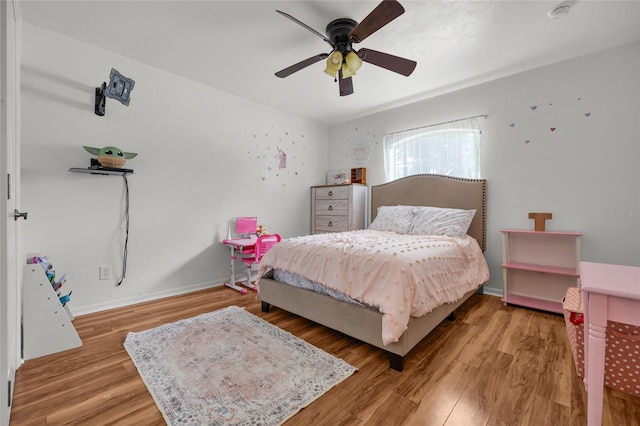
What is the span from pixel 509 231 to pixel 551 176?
28.3 inches

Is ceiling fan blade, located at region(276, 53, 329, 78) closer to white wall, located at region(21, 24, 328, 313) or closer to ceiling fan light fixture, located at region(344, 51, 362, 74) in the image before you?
ceiling fan light fixture, located at region(344, 51, 362, 74)

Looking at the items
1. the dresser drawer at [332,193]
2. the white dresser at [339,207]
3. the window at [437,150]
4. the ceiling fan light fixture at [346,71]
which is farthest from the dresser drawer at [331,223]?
the ceiling fan light fixture at [346,71]

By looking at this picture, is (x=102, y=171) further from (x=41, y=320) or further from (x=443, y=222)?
(x=443, y=222)

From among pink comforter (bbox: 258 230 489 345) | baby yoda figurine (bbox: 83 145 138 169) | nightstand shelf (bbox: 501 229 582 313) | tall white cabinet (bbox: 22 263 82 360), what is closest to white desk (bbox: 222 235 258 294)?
pink comforter (bbox: 258 230 489 345)

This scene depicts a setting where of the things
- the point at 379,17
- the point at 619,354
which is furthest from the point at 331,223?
the point at 619,354

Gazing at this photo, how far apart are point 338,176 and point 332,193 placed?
0.57 meters

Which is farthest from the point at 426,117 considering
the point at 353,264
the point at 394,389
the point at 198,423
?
the point at 198,423

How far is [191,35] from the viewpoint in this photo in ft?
7.50

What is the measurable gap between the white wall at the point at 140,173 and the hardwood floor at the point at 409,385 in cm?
71

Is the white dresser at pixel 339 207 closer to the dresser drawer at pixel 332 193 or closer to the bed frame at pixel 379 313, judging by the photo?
the dresser drawer at pixel 332 193

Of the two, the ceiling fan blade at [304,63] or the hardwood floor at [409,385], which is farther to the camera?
the ceiling fan blade at [304,63]

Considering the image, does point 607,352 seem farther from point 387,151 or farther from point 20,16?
point 20,16

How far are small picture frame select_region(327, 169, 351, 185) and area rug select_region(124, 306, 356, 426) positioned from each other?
280 cm

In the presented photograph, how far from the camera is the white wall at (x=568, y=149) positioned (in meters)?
2.38
